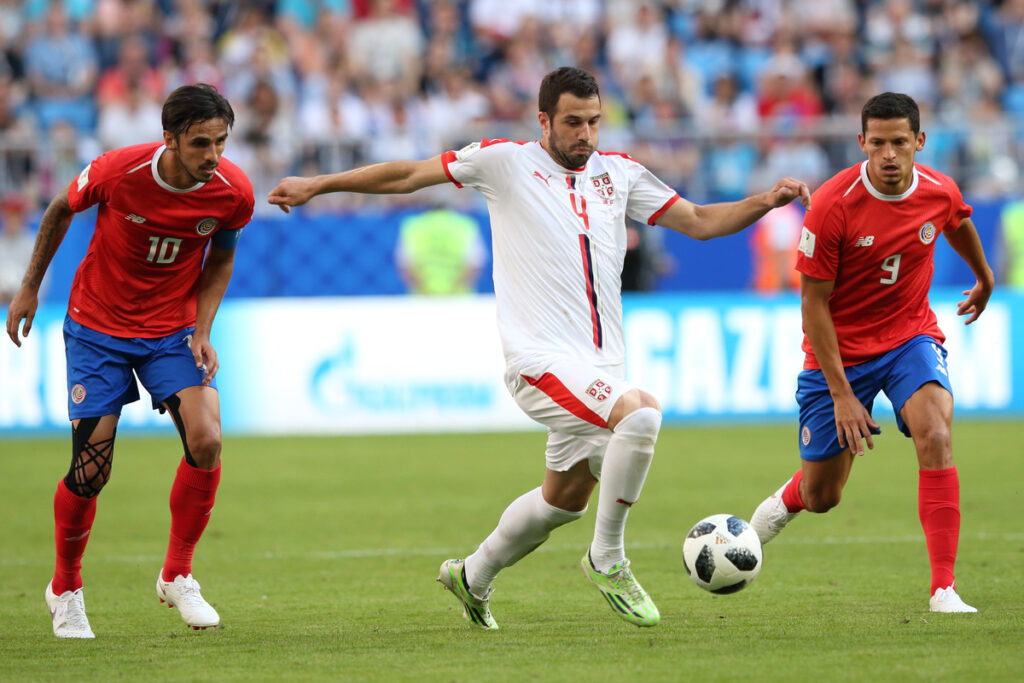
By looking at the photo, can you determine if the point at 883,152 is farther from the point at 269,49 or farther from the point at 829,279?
the point at 269,49

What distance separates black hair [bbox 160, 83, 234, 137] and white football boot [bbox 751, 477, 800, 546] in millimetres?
3334

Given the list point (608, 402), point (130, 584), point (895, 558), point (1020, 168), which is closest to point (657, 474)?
point (895, 558)

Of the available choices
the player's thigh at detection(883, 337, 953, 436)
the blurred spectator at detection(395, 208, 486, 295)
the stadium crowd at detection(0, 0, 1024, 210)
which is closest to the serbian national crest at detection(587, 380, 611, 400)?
the player's thigh at detection(883, 337, 953, 436)

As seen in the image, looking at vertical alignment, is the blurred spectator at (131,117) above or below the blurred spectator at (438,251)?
above

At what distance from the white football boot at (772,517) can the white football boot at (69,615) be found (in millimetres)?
3313

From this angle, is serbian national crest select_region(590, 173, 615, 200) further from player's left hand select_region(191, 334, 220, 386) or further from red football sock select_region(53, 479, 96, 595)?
red football sock select_region(53, 479, 96, 595)

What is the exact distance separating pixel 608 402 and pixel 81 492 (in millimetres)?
2427

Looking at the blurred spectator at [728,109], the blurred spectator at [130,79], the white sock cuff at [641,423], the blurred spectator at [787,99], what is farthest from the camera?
the blurred spectator at [728,109]

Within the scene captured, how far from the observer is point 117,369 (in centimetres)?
668

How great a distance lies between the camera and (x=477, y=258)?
17.2 metres

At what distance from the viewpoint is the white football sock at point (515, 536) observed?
252 inches

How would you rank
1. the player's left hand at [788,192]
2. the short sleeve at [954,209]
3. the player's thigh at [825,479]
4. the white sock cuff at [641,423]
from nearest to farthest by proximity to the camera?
the white sock cuff at [641,423] → the player's left hand at [788,192] → the short sleeve at [954,209] → the player's thigh at [825,479]

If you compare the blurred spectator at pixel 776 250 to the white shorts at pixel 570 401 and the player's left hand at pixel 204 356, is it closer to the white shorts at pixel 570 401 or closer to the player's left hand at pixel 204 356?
the white shorts at pixel 570 401

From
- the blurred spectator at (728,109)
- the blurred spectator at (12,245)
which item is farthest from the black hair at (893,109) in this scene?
the blurred spectator at (12,245)
